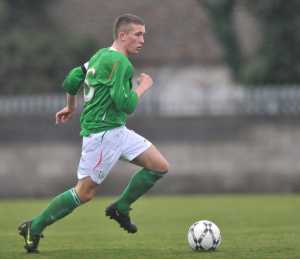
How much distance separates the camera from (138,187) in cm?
1114

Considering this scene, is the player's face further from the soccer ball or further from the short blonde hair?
the soccer ball

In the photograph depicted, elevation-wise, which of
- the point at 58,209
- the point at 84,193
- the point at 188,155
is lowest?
the point at 188,155

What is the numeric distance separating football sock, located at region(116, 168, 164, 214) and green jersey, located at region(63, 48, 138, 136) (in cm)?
61

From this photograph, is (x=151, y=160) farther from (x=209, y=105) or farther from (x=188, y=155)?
(x=209, y=105)

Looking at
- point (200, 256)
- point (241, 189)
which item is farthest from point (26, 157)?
point (200, 256)

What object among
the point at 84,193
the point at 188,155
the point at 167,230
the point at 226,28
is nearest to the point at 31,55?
the point at 226,28

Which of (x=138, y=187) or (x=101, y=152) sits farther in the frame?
(x=138, y=187)

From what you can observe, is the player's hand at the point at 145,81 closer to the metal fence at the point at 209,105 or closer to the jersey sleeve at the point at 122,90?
the jersey sleeve at the point at 122,90

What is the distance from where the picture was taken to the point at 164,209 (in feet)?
64.5

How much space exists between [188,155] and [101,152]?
50.3ft

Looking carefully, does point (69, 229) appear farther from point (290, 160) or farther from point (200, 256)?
point (290, 160)

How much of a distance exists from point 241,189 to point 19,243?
14195 mm

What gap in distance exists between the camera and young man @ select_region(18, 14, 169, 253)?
34.8ft

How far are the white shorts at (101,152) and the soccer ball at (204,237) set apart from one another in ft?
3.16
